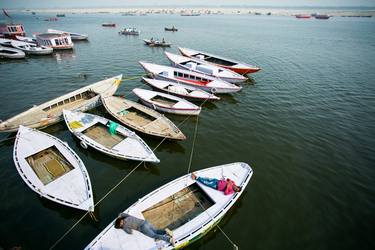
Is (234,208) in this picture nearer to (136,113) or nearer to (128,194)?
(128,194)

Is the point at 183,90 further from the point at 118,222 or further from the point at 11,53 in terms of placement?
the point at 11,53

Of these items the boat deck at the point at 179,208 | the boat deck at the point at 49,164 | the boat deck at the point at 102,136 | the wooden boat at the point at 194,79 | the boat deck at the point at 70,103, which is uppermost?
the wooden boat at the point at 194,79

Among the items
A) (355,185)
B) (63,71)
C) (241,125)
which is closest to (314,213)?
(355,185)

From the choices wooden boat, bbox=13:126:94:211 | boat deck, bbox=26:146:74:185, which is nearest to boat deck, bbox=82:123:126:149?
wooden boat, bbox=13:126:94:211

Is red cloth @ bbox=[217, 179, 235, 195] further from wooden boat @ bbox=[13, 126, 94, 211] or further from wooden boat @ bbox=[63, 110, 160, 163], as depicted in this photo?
wooden boat @ bbox=[13, 126, 94, 211]

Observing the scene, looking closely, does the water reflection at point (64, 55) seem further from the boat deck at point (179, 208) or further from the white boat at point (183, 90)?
the boat deck at point (179, 208)

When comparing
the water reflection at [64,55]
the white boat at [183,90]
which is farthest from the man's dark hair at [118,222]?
the water reflection at [64,55]
